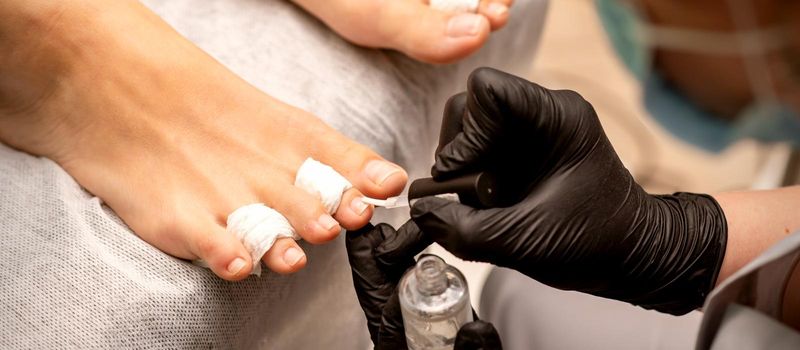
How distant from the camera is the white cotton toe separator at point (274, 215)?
2.34 ft

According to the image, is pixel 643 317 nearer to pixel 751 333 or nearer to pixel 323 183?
pixel 751 333

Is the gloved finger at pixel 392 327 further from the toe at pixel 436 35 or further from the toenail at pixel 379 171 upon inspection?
the toe at pixel 436 35

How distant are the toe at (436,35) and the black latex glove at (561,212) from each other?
0.59ft

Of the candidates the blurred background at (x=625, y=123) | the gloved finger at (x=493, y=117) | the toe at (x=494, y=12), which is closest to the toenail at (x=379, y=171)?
the gloved finger at (x=493, y=117)

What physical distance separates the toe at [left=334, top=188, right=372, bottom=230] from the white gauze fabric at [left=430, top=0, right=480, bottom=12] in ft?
0.90

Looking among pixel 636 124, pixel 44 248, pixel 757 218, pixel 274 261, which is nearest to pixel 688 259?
pixel 757 218

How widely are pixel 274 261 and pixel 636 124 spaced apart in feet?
3.94

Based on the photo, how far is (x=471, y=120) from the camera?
0.62m

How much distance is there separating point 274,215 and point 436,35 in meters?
0.26

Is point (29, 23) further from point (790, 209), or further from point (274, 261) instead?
point (790, 209)

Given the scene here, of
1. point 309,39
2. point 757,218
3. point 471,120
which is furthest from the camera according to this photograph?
point 309,39

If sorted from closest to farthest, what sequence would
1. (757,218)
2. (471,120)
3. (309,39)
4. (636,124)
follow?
(471,120) < (757,218) < (309,39) < (636,124)

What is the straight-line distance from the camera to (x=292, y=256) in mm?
692

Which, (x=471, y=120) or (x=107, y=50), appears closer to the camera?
(x=471, y=120)
